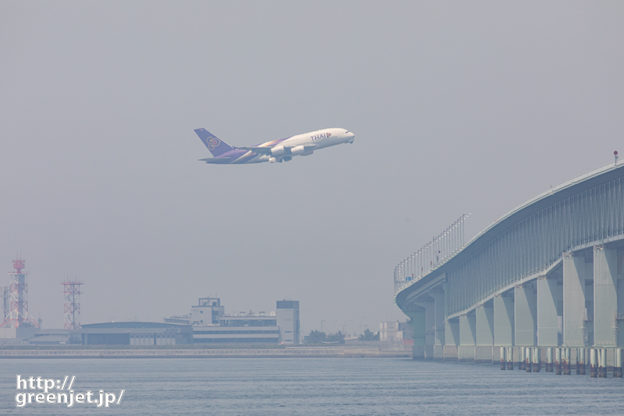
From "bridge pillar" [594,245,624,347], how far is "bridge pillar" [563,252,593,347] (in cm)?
776

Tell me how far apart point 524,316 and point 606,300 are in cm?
3375

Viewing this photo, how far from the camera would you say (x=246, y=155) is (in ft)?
603

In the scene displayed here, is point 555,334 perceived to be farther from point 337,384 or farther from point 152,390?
point 152,390

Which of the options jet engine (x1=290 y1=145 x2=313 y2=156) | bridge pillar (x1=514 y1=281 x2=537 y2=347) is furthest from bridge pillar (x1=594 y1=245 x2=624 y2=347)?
jet engine (x1=290 y1=145 x2=313 y2=156)

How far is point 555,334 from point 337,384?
25465 millimetres

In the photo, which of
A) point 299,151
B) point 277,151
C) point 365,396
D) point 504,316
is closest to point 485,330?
point 504,316

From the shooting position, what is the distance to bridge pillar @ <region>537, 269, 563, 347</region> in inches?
5394

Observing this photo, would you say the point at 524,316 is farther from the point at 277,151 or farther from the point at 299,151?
the point at 277,151

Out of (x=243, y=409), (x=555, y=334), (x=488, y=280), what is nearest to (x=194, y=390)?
(x=243, y=409)

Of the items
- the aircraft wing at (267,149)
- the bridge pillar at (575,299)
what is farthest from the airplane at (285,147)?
the bridge pillar at (575,299)

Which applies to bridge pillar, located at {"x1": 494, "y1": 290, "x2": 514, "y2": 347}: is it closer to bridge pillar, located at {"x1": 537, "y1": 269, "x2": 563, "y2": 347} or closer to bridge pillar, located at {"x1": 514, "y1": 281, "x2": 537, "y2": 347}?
bridge pillar, located at {"x1": 514, "y1": 281, "x2": 537, "y2": 347}

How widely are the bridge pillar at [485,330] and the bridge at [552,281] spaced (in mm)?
147

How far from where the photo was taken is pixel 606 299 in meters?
117

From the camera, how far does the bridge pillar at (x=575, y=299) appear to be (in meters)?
126
